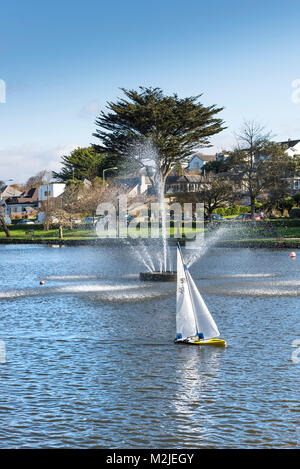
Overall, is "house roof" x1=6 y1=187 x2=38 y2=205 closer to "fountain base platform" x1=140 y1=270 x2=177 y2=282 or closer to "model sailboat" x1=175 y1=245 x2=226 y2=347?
"fountain base platform" x1=140 y1=270 x2=177 y2=282

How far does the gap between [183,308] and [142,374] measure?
266 cm

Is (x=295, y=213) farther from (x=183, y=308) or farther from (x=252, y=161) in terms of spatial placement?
(x=183, y=308)

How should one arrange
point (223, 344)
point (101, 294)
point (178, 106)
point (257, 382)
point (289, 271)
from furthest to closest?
point (178, 106) < point (289, 271) < point (101, 294) < point (223, 344) < point (257, 382)

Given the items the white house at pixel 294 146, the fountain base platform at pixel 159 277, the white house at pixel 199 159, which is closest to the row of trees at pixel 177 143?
the fountain base platform at pixel 159 277

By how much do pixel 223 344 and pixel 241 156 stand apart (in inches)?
2481

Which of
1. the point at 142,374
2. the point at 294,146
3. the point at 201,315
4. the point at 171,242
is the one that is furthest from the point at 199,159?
the point at 142,374

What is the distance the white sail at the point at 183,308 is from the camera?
16031mm

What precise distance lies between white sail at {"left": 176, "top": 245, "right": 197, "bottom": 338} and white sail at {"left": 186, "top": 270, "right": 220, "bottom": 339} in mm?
106

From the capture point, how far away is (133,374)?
13906 millimetres

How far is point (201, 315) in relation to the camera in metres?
16.4

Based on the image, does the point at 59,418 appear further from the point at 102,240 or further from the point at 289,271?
the point at 102,240

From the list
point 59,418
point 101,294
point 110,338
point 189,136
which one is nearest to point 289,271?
point 101,294

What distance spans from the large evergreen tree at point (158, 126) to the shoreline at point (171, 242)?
13.7 meters
